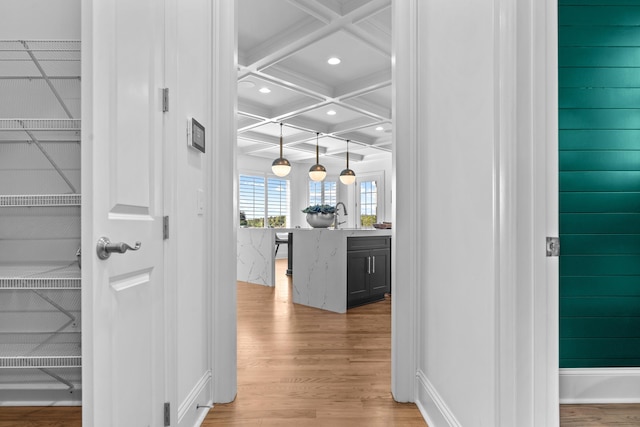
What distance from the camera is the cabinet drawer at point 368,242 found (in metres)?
3.88

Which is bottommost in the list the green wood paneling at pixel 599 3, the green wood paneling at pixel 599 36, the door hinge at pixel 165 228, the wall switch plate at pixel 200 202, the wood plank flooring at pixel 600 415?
the wood plank flooring at pixel 600 415

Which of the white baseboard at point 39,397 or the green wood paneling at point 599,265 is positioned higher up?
the green wood paneling at point 599,265

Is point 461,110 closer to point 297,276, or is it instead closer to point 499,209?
point 499,209

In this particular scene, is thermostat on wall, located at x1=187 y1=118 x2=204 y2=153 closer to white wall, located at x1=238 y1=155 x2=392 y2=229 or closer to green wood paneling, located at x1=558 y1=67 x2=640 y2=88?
green wood paneling, located at x1=558 y1=67 x2=640 y2=88

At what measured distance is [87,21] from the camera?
90 centimetres

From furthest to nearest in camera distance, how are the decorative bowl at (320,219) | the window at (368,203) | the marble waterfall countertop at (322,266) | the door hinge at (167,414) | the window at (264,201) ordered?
the window at (368,203) < the window at (264,201) < the decorative bowl at (320,219) < the marble waterfall countertop at (322,266) < the door hinge at (167,414)

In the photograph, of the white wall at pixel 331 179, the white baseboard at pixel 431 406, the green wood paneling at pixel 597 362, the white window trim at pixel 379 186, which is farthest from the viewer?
the white window trim at pixel 379 186

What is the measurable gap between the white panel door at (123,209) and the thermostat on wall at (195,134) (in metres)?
0.25

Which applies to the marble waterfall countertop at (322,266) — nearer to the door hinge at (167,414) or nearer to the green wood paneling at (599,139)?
the green wood paneling at (599,139)

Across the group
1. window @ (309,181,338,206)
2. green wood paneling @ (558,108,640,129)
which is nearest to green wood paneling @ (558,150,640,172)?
green wood paneling @ (558,108,640,129)

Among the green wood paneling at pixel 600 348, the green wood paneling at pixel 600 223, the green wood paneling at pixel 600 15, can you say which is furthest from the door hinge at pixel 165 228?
the green wood paneling at pixel 600 15

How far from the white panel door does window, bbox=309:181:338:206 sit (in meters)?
8.95

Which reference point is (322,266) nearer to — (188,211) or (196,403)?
(196,403)

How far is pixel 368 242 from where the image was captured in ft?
13.4
